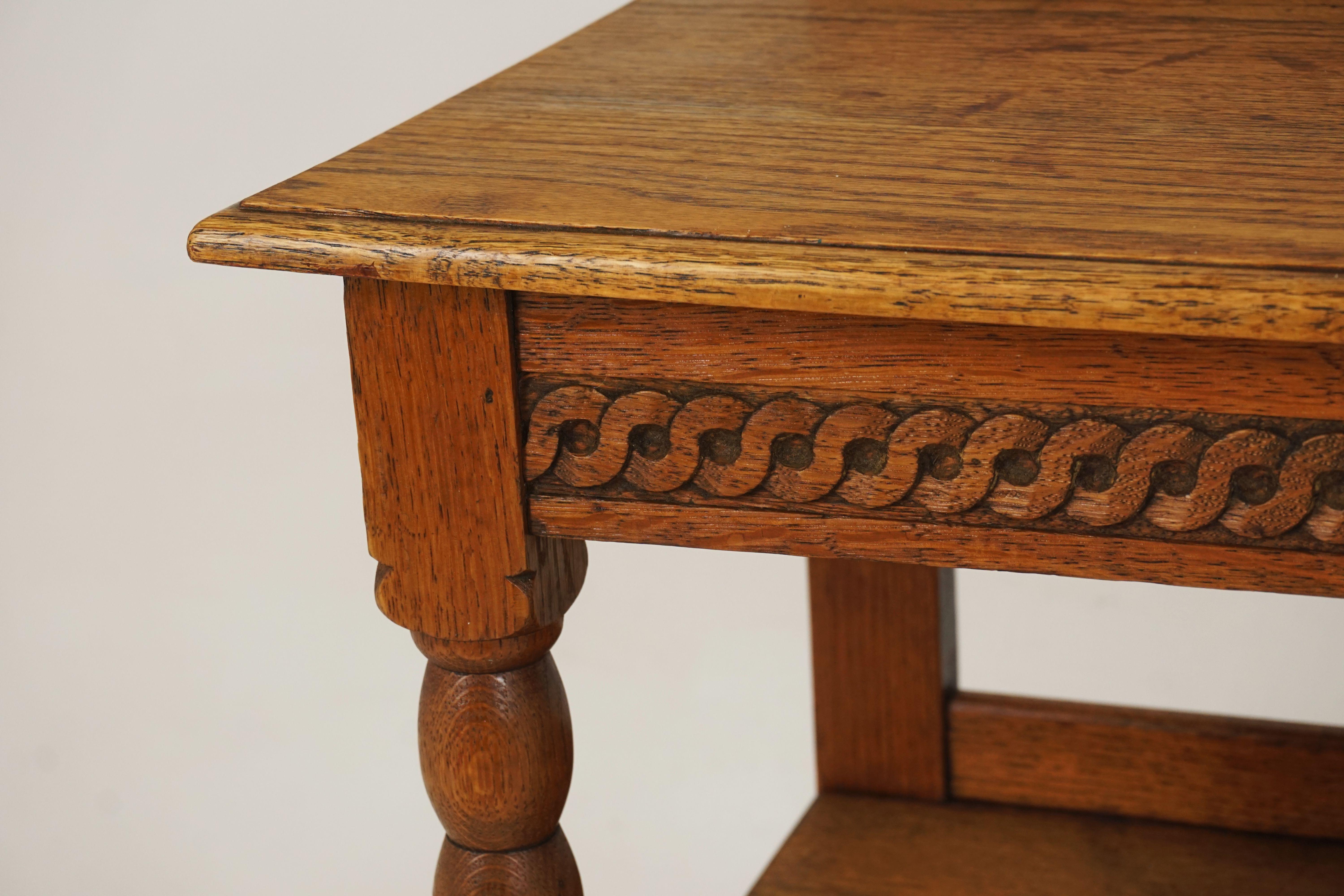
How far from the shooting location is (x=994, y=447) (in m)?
0.68

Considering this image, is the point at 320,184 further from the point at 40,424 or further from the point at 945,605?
the point at 40,424

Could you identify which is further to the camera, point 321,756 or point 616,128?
point 321,756

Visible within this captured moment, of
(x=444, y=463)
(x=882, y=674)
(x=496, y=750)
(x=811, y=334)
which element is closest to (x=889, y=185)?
(x=811, y=334)

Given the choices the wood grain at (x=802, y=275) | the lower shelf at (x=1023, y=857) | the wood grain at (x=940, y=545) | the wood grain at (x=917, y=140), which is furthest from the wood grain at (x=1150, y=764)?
the wood grain at (x=802, y=275)

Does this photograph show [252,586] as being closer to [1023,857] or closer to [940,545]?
[1023,857]

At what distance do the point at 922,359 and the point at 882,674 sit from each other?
2.35 feet

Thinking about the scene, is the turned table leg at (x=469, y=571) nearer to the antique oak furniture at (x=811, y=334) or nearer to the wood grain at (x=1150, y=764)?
the antique oak furniture at (x=811, y=334)

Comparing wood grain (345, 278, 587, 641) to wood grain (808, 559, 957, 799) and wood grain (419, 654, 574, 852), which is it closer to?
wood grain (419, 654, 574, 852)

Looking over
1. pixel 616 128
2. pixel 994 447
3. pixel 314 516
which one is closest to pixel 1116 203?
pixel 994 447

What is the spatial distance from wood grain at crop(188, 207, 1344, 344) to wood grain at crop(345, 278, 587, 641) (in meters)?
0.05

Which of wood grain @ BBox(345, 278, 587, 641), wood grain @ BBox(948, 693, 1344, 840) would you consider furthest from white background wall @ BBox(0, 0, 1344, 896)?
wood grain @ BBox(345, 278, 587, 641)

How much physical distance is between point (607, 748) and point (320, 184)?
1265mm

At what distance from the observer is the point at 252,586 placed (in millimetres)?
1940

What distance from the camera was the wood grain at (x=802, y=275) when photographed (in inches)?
23.2
